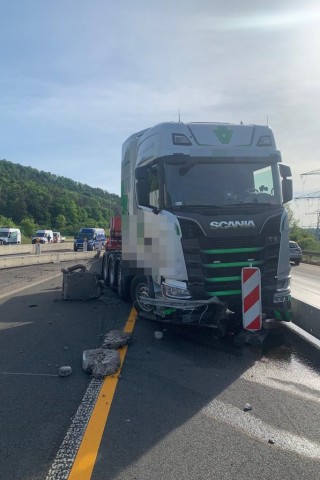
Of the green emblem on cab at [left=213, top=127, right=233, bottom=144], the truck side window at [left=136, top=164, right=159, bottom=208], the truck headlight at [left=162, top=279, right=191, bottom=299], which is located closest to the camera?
the truck headlight at [left=162, top=279, right=191, bottom=299]

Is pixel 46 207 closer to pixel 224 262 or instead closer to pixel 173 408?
pixel 224 262

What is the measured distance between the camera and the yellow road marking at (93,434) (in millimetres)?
3191

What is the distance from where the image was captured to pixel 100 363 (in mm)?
5445

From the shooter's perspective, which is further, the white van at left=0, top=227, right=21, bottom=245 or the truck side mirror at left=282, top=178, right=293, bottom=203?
the white van at left=0, top=227, right=21, bottom=245

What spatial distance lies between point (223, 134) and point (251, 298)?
2.79 m

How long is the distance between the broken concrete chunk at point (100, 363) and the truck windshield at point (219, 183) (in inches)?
98.0

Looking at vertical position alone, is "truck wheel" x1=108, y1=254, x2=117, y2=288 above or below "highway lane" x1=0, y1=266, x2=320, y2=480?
above

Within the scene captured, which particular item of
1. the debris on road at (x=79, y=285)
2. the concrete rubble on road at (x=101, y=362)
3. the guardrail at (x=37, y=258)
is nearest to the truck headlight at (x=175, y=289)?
the concrete rubble on road at (x=101, y=362)

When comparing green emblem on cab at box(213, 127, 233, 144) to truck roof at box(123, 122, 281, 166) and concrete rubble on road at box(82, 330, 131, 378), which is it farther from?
concrete rubble on road at box(82, 330, 131, 378)

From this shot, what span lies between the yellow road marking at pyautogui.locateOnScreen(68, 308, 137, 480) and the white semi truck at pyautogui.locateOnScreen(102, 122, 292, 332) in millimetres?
1903

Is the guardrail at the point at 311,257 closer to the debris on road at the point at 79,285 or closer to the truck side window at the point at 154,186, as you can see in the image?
the debris on road at the point at 79,285

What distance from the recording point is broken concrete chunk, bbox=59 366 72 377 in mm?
5273

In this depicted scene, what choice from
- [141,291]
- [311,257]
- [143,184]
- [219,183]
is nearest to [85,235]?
[311,257]

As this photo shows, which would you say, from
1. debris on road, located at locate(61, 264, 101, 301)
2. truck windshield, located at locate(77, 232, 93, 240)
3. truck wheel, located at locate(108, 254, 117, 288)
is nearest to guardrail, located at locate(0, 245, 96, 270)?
truck windshield, located at locate(77, 232, 93, 240)
